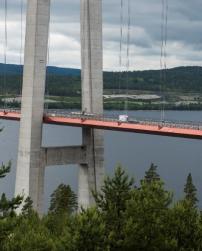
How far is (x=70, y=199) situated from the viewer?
38688mm

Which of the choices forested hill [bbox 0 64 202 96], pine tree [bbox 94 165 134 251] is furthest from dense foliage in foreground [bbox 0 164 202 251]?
forested hill [bbox 0 64 202 96]

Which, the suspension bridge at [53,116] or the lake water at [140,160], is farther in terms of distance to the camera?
the lake water at [140,160]

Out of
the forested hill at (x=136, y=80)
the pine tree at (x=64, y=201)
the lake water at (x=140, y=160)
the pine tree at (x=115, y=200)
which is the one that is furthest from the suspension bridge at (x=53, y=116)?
the forested hill at (x=136, y=80)

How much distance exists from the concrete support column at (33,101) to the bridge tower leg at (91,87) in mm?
1814

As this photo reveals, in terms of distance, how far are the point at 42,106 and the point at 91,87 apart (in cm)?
237

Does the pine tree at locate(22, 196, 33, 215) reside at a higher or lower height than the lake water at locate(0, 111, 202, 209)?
lower

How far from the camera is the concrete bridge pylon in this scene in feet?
104

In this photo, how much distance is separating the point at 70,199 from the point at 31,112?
27.7 ft

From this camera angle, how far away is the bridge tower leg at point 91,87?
32.0 m

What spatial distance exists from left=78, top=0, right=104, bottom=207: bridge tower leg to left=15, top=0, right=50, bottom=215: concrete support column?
1814mm

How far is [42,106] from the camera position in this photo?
32.1m

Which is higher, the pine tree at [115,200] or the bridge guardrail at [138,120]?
the bridge guardrail at [138,120]

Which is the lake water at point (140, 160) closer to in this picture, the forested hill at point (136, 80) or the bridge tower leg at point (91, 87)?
the bridge tower leg at point (91, 87)

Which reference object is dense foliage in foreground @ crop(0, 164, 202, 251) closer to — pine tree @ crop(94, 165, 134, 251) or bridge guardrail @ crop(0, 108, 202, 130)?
pine tree @ crop(94, 165, 134, 251)
